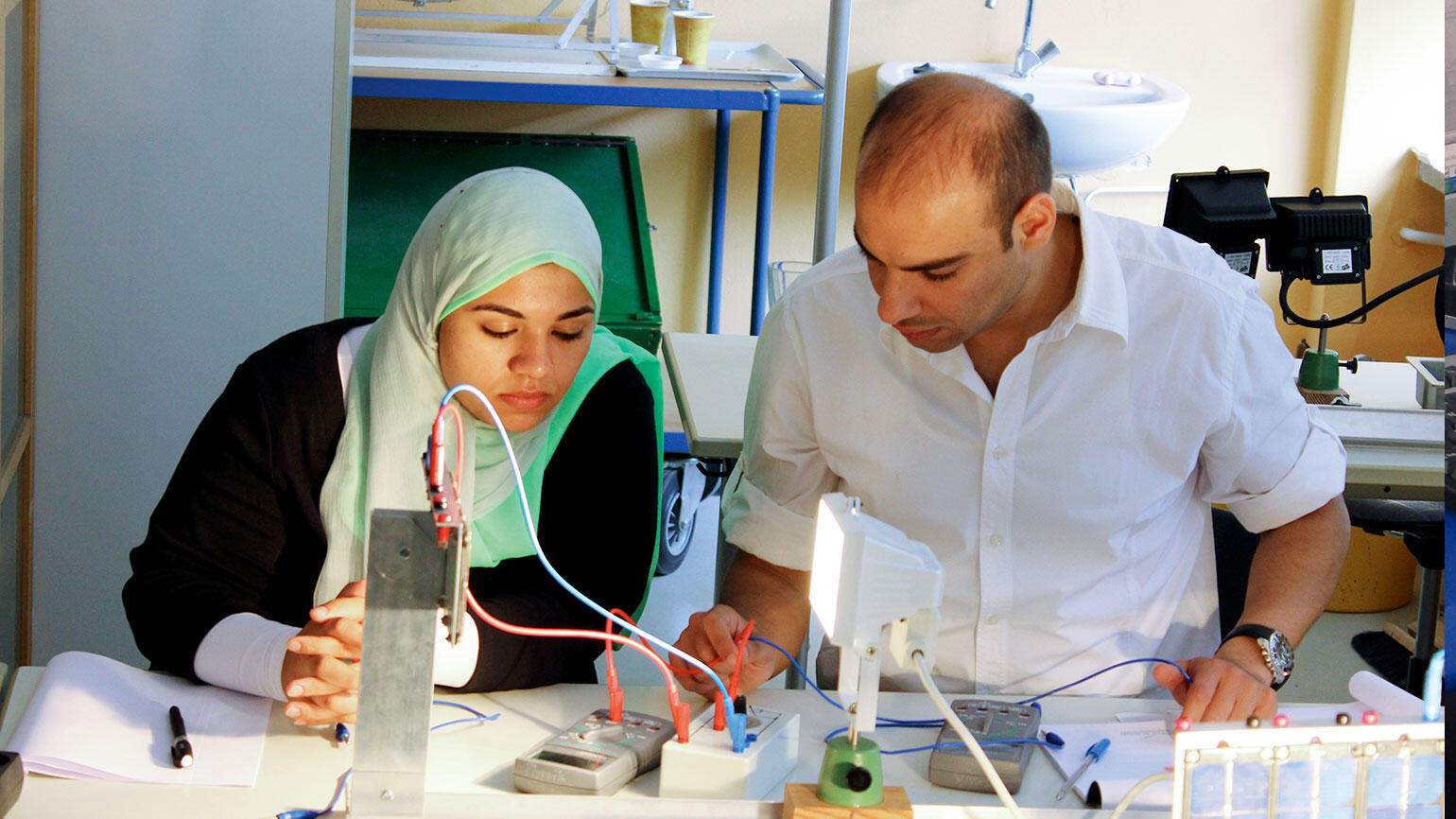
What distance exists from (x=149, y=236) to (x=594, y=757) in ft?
4.92

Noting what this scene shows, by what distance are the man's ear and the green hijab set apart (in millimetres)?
430

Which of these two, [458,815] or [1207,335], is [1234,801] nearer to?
[458,815]

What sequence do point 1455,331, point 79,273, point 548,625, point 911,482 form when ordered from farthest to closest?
1. point 79,273
2. point 911,482
3. point 548,625
4. point 1455,331

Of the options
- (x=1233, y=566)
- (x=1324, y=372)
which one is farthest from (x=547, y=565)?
(x=1324, y=372)

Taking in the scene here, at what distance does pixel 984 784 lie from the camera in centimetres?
107

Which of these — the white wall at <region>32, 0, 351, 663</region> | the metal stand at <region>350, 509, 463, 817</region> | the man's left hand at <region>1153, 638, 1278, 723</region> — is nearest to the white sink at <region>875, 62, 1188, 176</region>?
the white wall at <region>32, 0, 351, 663</region>

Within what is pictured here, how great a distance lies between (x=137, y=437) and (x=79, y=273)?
0.28m

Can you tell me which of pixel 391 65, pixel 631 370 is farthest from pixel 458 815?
pixel 391 65

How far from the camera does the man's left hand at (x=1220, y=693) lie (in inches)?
45.9

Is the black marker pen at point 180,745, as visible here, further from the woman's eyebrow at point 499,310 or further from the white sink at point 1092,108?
the white sink at point 1092,108

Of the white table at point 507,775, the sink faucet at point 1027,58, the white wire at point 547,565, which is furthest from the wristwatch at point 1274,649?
the sink faucet at point 1027,58

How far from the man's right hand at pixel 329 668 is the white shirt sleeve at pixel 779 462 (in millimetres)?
491

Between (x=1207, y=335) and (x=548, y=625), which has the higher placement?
(x=1207, y=335)

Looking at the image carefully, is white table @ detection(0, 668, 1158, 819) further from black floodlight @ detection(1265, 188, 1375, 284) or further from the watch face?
black floodlight @ detection(1265, 188, 1375, 284)
